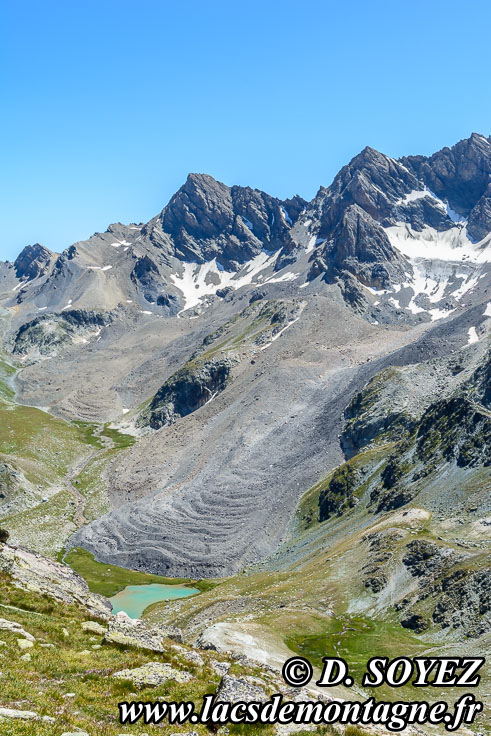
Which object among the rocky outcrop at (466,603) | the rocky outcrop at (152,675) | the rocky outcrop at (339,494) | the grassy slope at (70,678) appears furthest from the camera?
the rocky outcrop at (339,494)

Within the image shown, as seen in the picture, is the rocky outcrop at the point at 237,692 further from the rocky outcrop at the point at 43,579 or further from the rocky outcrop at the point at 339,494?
the rocky outcrop at the point at 339,494

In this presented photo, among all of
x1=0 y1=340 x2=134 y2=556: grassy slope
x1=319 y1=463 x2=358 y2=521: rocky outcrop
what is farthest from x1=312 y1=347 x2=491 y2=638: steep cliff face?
Result: x1=0 y1=340 x2=134 y2=556: grassy slope

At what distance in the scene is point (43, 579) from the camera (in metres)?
33.5

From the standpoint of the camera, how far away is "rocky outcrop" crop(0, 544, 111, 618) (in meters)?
30.9

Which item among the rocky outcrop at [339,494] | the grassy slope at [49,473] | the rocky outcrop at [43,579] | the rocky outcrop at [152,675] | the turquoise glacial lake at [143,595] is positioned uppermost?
the rocky outcrop at [152,675]

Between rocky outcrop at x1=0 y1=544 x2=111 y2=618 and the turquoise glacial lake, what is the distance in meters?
47.6

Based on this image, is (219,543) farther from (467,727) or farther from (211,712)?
(211,712)

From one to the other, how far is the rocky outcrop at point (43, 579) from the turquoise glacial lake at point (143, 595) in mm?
47642

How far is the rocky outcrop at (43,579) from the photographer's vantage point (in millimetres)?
30859

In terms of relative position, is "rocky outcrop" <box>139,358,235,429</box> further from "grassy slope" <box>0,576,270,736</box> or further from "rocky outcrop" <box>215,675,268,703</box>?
"rocky outcrop" <box>215,675,268,703</box>

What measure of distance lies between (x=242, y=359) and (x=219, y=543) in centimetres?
10181

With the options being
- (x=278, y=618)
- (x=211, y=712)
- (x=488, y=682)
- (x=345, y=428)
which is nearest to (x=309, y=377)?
(x=345, y=428)

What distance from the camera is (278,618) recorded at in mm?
54250

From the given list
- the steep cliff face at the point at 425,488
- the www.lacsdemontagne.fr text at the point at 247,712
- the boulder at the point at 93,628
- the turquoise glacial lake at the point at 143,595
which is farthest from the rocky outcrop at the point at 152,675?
the turquoise glacial lake at the point at 143,595
